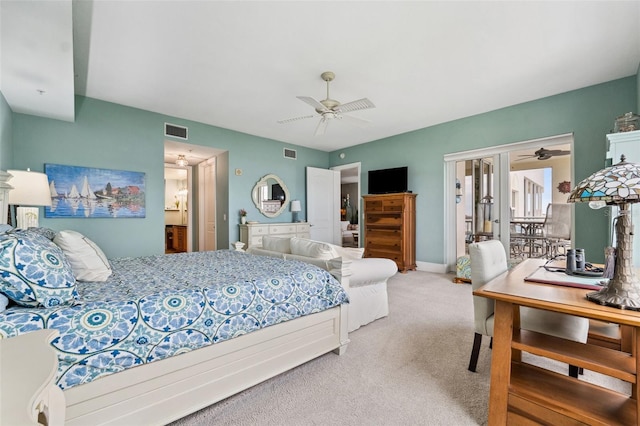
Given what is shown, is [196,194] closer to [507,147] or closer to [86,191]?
[86,191]

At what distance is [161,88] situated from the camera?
3.64 meters

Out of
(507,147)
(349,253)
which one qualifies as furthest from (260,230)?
(507,147)

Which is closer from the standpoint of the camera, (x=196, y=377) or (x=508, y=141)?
(x=196, y=377)

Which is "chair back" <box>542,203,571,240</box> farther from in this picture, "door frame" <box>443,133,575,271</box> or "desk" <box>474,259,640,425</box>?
"desk" <box>474,259,640,425</box>

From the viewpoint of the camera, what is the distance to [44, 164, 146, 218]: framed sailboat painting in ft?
12.2

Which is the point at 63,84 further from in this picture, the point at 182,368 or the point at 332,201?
the point at 332,201

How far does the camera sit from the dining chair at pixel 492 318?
66.1 inches

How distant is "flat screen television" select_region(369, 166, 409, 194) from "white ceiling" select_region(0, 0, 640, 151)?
1.66 meters

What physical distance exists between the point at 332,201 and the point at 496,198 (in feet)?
11.8

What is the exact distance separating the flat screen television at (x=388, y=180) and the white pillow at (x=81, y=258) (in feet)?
16.2

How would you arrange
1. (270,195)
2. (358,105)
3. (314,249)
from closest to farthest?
1. (314,249)
2. (358,105)
3. (270,195)

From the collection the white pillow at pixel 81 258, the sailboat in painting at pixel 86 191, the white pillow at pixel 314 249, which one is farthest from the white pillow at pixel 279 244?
the sailboat in painting at pixel 86 191

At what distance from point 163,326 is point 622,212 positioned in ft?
7.34

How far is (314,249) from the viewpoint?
8.20ft
